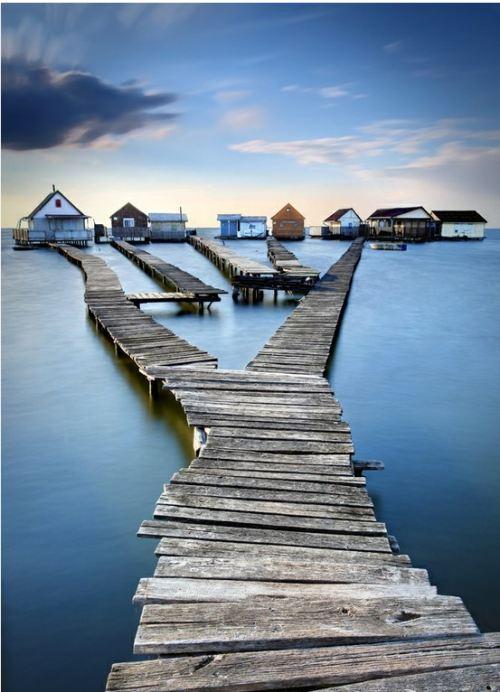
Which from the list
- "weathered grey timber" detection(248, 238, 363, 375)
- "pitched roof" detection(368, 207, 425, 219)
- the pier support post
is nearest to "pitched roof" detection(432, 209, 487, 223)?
"pitched roof" detection(368, 207, 425, 219)

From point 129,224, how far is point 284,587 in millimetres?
68589

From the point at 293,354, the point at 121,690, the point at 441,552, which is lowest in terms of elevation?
the point at 441,552

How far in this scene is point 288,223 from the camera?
265 ft

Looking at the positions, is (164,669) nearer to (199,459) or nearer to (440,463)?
(199,459)

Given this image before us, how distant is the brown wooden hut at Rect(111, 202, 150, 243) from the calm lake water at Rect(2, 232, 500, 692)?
4800 cm

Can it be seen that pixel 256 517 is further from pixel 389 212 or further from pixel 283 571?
pixel 389 212

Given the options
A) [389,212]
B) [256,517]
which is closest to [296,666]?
[256,517]

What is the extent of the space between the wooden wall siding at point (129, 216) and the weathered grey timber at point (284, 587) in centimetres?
6445

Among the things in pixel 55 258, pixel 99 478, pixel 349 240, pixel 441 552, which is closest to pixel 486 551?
pixel 441 552

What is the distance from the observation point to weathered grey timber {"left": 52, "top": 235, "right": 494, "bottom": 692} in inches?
135

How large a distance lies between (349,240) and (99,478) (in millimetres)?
86903

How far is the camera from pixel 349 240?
299 feet

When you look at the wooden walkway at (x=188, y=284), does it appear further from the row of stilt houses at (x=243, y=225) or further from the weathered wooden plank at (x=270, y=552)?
the row of stilt houses at (x=243, y=225)

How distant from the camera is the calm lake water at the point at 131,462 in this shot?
18.9 ft
